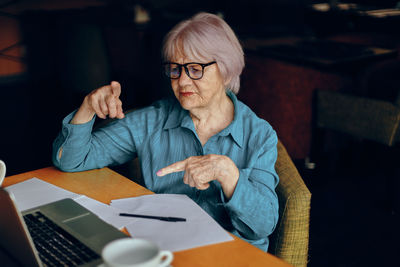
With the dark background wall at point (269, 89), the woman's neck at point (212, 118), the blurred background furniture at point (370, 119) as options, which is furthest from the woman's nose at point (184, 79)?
the blurred background furniture at point (370, 119)

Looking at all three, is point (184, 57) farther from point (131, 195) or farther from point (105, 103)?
point (131, 195)

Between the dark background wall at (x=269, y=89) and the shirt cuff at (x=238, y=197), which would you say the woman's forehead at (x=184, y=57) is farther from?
the dark background wall at (x=269, y=89)

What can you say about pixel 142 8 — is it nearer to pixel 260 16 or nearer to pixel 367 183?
pixel 260 16

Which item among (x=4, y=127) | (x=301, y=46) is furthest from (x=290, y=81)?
(x=4, y=127)

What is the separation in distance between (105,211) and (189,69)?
22.0 inches

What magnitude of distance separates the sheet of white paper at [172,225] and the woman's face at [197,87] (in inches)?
14.2

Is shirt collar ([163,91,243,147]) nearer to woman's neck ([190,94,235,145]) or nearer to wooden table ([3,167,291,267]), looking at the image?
woman's neck ([190,94,235,145])

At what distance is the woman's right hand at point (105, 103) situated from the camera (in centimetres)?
144

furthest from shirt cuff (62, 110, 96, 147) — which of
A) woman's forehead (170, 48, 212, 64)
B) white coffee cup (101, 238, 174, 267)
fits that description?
white coffee cup (101, 238, 174, 267)

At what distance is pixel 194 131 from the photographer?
155 centimetres

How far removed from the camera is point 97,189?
1398mm

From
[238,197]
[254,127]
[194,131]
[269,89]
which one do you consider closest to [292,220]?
[238,197]

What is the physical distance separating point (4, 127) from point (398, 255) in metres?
3.62

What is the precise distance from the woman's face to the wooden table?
34cm
